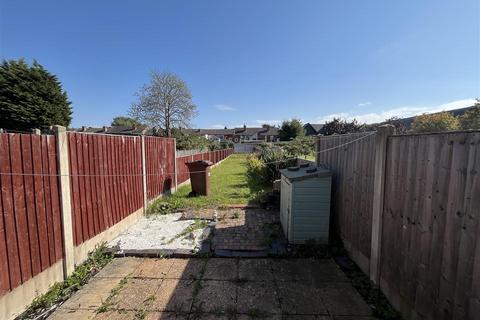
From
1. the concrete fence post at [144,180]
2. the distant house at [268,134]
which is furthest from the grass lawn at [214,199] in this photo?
the distant house at [268,134]

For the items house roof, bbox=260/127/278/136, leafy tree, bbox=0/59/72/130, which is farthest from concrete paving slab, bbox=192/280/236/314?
house roof, bbox=260/127/278/136

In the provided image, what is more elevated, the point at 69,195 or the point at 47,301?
the point at 69,195

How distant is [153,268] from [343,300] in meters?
2.61

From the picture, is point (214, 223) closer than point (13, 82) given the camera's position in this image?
Yes

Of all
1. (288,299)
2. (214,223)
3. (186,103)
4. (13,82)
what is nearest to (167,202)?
(214,223)

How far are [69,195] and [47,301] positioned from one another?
1.32m

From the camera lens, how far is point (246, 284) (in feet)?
10.2

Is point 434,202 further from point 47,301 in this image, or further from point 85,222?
point 85,222

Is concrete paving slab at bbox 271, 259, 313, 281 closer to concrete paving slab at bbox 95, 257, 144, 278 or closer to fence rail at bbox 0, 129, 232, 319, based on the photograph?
concrete paving slab at bbox 95, 257, 144, 278

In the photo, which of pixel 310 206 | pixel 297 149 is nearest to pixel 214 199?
pixel 310 206

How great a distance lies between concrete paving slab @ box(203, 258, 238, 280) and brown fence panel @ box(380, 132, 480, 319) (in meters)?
1.93

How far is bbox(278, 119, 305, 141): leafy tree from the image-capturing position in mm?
45219

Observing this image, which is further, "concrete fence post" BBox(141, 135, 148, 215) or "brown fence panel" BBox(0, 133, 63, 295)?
"concrete fence post" BBox(141, 135, 148, 215)

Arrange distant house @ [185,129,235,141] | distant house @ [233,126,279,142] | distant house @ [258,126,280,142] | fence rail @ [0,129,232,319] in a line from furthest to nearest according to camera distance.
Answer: distant house @ [185,129,235,141], distant house @ [233,126,279,142], distant house @ [258,126,280,142], fence rail @ [0,129,232,319]
